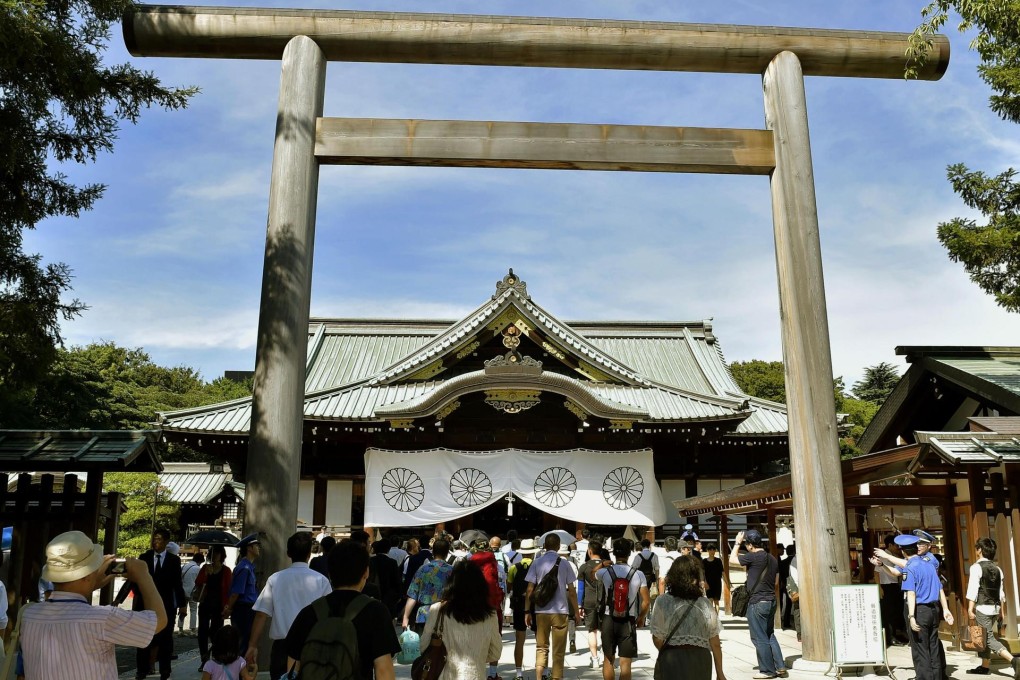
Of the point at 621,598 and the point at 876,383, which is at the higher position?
the point at 876,383

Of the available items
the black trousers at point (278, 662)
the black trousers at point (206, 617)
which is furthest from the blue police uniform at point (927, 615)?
the black trousers at point (206, 617)

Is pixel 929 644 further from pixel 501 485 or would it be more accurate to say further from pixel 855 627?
pixel 501 485

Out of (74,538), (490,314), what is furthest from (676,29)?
(490,314)

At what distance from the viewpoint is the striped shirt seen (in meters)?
3.19

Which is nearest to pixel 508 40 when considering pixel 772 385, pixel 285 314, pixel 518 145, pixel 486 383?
pixel 518 145

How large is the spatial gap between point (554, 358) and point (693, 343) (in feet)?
24.5

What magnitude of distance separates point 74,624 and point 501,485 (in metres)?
14.0

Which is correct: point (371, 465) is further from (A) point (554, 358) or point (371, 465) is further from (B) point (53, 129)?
(B) point (53, 129)

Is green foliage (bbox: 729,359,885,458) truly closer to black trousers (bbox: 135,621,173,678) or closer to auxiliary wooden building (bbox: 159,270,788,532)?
auxiliary wooden building (bbox: 159,270,788,532)

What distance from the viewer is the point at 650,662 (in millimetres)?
9141

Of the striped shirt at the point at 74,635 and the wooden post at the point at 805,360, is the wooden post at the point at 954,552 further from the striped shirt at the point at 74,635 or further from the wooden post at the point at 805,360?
the striped shirt at the point at 74,635

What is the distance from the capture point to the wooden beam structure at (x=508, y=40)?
805 centimetres

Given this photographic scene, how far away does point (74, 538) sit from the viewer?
3.27 meters

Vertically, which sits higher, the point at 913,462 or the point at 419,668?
the point at 913,462
